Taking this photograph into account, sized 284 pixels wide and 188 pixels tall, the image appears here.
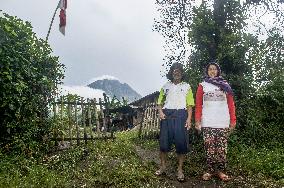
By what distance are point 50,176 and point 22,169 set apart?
0.78 m

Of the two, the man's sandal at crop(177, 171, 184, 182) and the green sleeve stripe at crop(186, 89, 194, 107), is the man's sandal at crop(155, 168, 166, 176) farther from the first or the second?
the green sleeve stripe at crop(186, 89, 194, 107)

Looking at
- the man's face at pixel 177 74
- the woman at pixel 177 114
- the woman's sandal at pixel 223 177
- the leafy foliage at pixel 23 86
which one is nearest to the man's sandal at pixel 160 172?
the woman at pixel 177 114

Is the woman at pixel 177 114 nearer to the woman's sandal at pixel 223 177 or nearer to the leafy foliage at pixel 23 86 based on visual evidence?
the woman's sandal at pixel 223 177

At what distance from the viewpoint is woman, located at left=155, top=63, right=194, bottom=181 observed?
23.6 feet

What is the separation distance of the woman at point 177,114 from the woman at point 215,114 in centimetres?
26

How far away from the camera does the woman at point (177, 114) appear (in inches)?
284

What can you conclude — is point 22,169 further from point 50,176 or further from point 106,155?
point 106,155

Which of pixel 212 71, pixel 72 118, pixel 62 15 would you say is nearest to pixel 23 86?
pixel 72 118

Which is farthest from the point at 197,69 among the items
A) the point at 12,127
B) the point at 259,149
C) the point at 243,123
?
the point at 12,127

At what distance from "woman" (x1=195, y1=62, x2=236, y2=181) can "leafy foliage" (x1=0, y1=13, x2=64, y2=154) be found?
12.9 ft

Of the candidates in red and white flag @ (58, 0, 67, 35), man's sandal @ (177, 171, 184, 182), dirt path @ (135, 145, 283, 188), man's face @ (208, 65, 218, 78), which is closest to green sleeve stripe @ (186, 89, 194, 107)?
man's face @ (208, 65, 218, 78)

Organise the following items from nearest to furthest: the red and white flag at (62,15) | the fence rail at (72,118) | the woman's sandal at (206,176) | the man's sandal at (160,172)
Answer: the woman's sandal at (206,176) → the man's sandal at (160,172) → the fence rail at (72,118) → the red and white flag at (62,15)

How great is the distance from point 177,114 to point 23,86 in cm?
359

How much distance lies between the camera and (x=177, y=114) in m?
7.23
